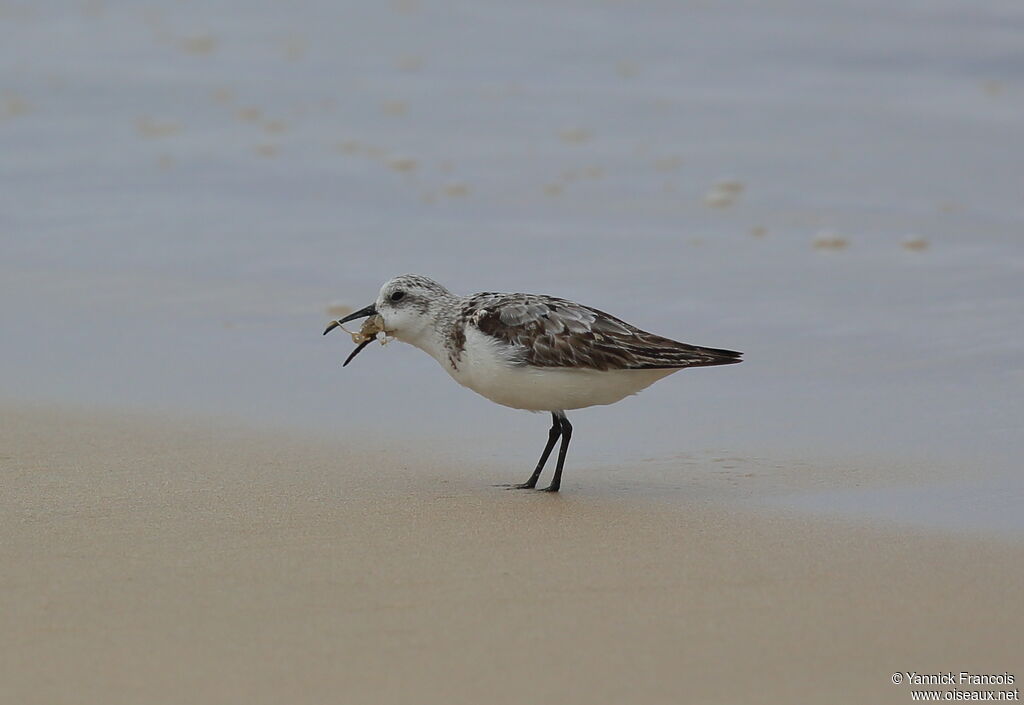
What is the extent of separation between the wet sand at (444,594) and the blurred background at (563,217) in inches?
24.0

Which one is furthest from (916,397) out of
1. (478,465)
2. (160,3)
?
(160,3)

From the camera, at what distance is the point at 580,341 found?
18.8ft

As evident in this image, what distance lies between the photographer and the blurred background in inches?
261

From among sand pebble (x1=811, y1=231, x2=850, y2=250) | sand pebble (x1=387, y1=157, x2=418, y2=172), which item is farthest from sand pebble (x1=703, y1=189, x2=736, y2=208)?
sand pebble (x1=387, y1=157, x2=418, y2=172)

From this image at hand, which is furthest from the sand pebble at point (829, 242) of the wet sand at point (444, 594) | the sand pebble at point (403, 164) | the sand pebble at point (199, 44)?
the sand pebble at point (199, 44)

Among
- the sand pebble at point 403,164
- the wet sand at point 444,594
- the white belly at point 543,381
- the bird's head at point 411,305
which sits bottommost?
the wet sand at point 444,594

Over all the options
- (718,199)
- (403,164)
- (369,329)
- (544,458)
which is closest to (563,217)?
(718,199)

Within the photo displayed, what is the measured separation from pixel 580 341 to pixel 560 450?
451 mm

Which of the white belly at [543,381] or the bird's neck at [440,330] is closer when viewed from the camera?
the white belly at [543,381]

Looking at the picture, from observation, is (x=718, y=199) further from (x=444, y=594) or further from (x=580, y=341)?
(x=444, y=594)

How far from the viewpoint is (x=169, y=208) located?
385 inches

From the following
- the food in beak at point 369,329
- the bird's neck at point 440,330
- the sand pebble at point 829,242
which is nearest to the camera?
the bird's neck at point 440,330

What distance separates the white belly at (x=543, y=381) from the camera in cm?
575

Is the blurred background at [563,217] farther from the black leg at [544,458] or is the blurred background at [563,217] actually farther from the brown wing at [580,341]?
the brown wing at [580,341]
